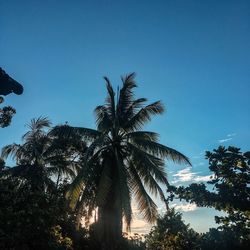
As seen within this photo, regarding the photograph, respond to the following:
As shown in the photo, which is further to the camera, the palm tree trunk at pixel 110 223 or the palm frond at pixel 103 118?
the palm frond at pixel 103 118

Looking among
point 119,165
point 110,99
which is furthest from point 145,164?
point 110,99

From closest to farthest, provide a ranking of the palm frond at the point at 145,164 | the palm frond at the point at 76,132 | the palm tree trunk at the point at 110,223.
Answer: the palm tree trunk at the point at 110,223, the palm frond at the point at 145,164, the palm frond at the point at 76,132

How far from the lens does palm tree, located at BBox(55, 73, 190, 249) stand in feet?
49.4

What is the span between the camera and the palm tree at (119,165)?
15070 millimetres

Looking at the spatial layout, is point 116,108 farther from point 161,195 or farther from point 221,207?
point 221,207

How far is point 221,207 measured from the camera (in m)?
12.7

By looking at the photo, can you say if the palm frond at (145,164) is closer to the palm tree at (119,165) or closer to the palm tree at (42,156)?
the palm tree at (119,165)

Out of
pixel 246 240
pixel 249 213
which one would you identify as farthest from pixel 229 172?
pixel 246 240

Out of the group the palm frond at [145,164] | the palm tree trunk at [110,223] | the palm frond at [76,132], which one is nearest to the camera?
the palm tree trunk at [110,223]

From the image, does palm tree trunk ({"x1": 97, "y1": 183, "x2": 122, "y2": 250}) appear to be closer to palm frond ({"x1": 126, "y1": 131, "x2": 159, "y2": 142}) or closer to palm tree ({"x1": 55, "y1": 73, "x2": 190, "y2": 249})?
palm tree ({"x1": 55, "y1": 73, "x2": 190, "y2": 249})

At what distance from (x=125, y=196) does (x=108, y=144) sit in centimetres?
326

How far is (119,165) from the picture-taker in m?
16.2

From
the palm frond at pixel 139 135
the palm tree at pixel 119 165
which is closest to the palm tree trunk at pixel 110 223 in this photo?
the palm tree at pixel 119 165

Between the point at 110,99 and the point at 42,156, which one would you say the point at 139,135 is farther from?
the point at 42,156
